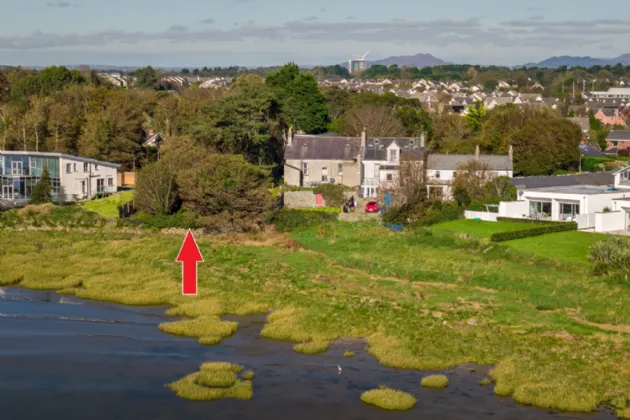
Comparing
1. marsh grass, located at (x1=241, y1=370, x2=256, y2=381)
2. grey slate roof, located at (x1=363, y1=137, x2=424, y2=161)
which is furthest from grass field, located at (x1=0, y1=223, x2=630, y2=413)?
grey slate roof, located at (x1=363, y1=137, x2=424, y2=161)

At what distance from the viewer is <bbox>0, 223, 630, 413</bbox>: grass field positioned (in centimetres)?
2180

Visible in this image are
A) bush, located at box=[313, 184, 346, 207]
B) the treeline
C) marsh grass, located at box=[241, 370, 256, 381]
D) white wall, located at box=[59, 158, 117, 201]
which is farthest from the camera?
the treeline

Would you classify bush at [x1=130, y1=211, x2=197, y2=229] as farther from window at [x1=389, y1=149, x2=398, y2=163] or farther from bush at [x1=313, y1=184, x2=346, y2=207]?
window at [x1=389, y1=149, x2=398, y2=163]

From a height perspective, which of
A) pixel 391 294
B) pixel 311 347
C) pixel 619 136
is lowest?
pixel 311 347

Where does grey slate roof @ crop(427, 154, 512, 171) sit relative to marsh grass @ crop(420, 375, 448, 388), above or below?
above

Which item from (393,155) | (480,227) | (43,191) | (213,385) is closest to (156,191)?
(43,191)

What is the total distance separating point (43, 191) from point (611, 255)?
3242 cm

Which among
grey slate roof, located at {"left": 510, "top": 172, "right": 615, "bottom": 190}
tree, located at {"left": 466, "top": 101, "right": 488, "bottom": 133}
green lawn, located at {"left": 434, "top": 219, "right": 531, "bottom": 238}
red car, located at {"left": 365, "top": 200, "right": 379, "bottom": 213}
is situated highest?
tree, located at {"left": 466, "top": 101, "right": 488, "bottom": 133}

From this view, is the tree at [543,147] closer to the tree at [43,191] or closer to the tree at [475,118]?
the tree at [475,118]

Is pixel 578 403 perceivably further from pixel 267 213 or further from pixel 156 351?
pixel 267 213

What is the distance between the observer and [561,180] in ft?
171

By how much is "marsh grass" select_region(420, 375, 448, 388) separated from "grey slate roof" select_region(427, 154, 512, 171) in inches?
1349

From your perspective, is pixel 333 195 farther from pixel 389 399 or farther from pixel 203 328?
pixel 389 399

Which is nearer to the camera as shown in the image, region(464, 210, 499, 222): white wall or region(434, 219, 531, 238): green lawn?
region(434, 219, 531, 238): green lawn
